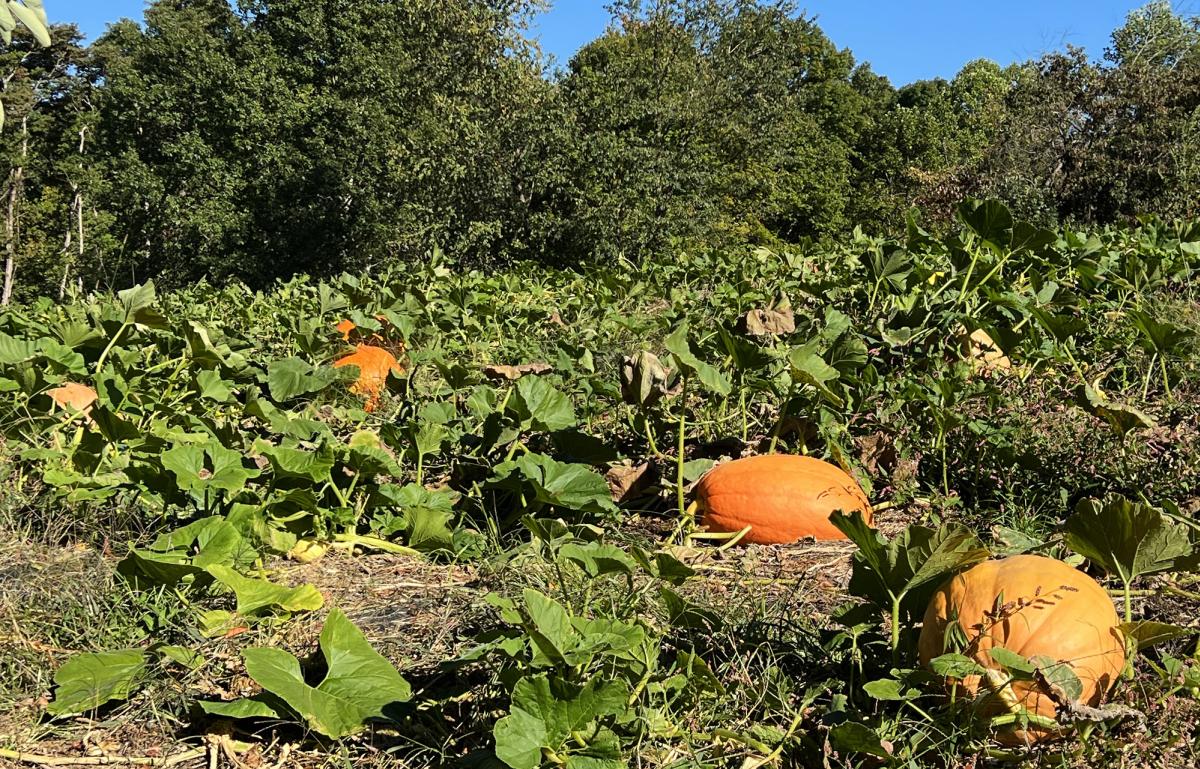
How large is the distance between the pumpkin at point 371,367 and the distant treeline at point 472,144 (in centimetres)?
332

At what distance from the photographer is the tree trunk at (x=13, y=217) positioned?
1252 inches

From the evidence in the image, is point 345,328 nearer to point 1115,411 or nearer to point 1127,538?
point 1115,411

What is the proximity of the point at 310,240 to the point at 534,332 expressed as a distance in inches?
781

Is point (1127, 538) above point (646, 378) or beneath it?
beneath

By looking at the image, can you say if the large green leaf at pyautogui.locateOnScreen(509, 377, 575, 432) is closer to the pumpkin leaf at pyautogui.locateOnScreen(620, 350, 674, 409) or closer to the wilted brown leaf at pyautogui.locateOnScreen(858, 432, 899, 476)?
the pumpkin leaf at pyautogui.locateOnScreen(620, 350, 674, 409)

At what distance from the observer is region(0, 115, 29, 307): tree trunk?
104ft

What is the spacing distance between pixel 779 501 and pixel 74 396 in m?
2.62

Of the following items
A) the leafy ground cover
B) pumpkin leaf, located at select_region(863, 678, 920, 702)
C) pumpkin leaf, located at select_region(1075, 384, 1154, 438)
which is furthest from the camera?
pumpkin leaf, located at select_region(1075, 384, 1154, 438)

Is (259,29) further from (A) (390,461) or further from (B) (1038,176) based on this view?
(A) (390,461)

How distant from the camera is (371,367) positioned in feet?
16.0

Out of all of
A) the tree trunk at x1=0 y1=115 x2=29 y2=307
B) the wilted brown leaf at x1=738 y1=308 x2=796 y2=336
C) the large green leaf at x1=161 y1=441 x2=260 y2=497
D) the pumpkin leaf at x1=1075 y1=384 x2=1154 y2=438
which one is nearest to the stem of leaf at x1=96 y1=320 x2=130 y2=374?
the large green leaf at x1=161 y1=441 x2=260 y2=497

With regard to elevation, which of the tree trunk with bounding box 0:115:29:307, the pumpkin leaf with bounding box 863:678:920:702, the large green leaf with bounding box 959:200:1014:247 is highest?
the tree trunk with bounding box 0:115:29:307

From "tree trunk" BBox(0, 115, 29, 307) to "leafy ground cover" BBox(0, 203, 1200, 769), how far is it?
3160cm

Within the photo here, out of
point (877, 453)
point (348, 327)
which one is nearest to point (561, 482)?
point (877, 453)
